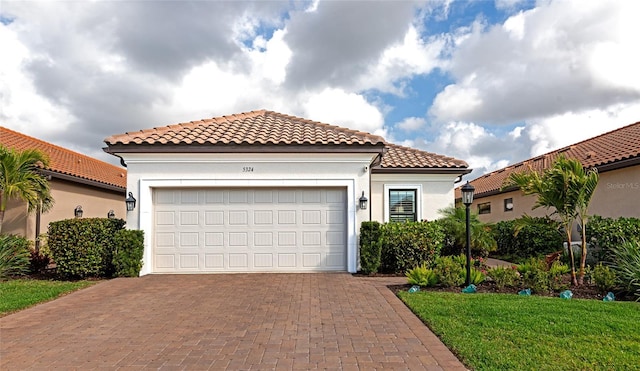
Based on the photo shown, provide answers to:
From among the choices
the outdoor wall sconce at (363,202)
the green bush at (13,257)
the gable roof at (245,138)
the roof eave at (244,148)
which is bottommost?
the green bush at (13,257)

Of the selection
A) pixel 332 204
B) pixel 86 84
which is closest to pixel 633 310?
pixel 332 204

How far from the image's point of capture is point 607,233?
399 inches

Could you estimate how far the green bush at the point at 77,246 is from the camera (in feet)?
33.7

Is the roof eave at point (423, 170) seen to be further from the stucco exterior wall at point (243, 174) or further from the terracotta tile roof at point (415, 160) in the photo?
the stucco exterior wall at point (243, 174)

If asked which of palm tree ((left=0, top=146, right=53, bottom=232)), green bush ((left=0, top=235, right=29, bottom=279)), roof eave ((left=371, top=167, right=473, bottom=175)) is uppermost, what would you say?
roof eave ((left=371, top=167, right=473, bottom=175))

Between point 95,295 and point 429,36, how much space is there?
35.1 feet

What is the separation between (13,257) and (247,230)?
5.84 m

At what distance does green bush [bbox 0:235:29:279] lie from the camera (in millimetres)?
10211

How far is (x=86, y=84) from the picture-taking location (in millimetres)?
14844

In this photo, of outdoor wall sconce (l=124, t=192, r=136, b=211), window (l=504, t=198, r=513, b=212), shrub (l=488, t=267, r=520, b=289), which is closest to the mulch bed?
shrub (l=488, t=267, r=520, b=289)

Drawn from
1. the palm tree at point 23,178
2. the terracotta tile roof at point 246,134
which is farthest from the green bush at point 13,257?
the terracotta tile roof at point 246,134

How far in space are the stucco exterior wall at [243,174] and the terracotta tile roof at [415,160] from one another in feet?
12.3

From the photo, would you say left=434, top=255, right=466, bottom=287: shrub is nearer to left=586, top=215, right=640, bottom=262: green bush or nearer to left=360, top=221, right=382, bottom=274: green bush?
left=360, top=221, right=382, bottom=274: green bush

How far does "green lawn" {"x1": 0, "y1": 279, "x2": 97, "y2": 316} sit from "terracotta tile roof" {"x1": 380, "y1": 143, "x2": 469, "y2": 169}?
10150 mm
